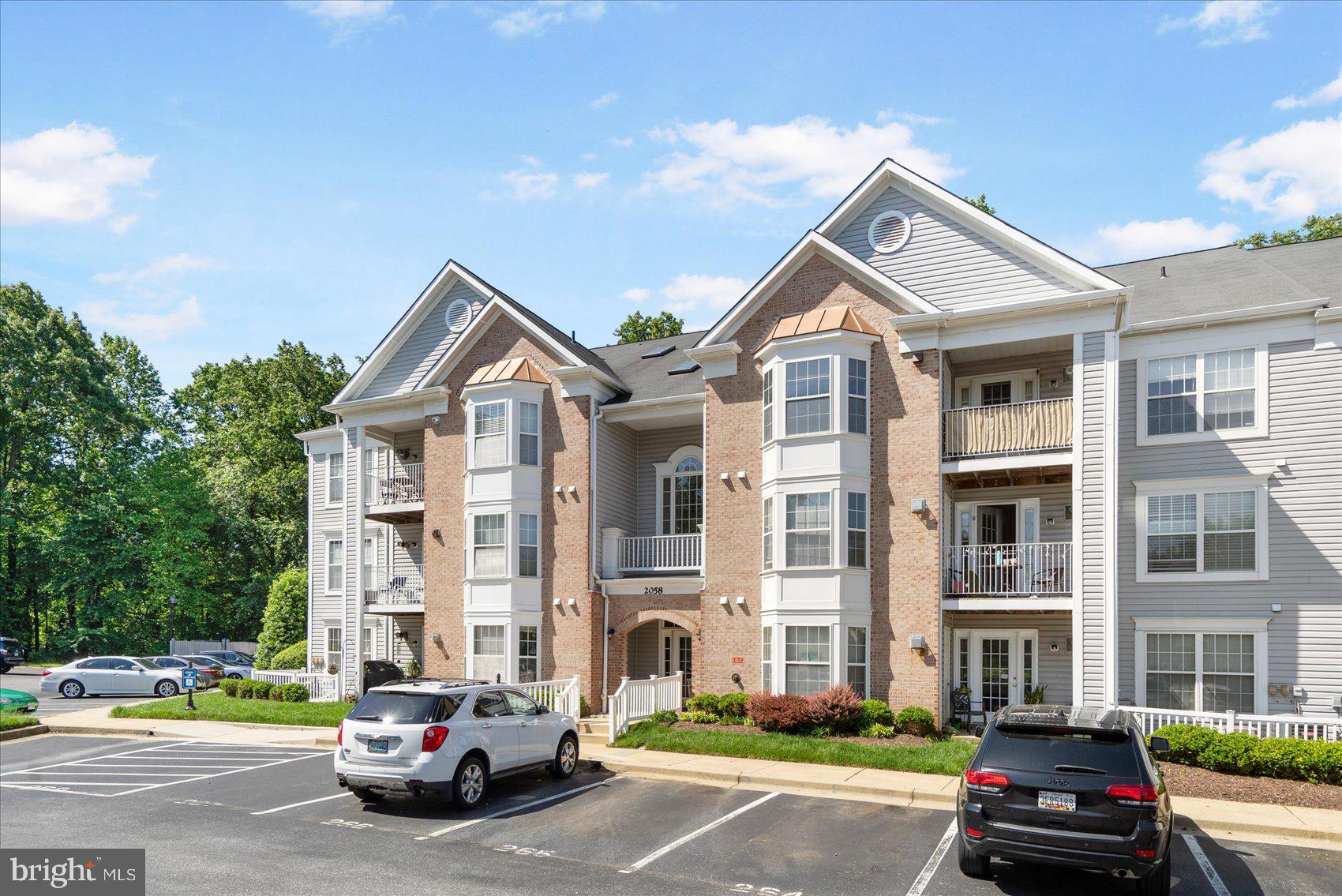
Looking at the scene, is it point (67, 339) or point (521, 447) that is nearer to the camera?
point (521, 447)

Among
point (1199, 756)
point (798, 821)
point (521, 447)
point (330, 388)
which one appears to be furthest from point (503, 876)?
point (330, 388)

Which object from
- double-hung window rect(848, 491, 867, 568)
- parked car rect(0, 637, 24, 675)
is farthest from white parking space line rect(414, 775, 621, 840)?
parked car rect(0, 637, 24, 675)

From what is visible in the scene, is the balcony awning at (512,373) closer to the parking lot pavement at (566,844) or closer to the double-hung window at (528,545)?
the double-hung window at (528,545)

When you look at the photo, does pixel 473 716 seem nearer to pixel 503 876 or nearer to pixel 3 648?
pixel 503 876

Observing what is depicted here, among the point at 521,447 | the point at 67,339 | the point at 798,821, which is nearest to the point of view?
the point at 798,821

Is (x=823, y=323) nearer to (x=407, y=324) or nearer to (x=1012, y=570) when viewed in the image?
(x=1012, y=570)

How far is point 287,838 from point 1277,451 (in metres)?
18.9

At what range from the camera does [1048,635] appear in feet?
68.7

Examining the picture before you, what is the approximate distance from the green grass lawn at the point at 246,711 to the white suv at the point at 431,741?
9.58 metres

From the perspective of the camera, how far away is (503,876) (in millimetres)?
10094

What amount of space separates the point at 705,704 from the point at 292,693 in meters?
12.2

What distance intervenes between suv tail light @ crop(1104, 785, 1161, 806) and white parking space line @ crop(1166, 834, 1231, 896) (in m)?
1.97

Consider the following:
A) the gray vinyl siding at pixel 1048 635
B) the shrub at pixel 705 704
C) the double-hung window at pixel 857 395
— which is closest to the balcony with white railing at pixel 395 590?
the shrub at pixel 705 704

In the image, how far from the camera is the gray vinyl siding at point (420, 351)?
1073 inches
